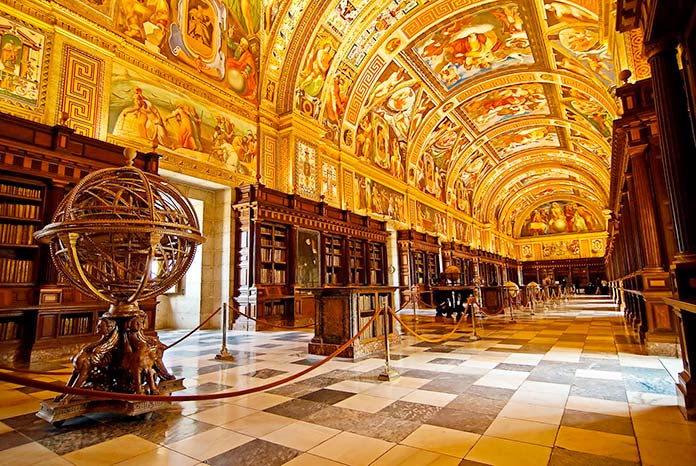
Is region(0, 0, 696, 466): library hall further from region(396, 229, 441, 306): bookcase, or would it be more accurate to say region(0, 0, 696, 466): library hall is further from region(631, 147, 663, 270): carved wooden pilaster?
region(396, 229, 441, 306): bookcase

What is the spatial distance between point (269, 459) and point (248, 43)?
1129cm

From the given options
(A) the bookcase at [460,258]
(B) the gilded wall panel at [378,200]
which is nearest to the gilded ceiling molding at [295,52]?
(B) the gilded wall panel at [378,200]

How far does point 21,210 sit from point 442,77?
15511mm

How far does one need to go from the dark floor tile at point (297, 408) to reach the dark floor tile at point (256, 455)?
0.56 meters

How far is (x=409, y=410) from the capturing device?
2980 millimetres

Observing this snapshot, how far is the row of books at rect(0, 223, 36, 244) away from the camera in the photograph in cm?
569

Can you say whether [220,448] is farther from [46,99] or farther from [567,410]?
[46,99]

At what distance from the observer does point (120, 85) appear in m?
7.76

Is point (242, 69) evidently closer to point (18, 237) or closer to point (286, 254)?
point (286, 254)

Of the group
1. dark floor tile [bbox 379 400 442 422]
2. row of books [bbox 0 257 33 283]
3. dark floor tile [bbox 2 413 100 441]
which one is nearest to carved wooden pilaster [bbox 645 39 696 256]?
dark floor tile [bbox 379 400 442 422]

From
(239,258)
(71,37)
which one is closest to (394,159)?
(239,258)

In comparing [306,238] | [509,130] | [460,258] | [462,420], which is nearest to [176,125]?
[306,238]

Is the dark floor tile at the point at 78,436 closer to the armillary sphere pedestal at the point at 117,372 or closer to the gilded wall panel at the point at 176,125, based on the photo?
the armillary sphere pedestal at the point at 117,372

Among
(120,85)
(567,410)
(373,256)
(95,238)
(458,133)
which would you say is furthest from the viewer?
(458,133)
